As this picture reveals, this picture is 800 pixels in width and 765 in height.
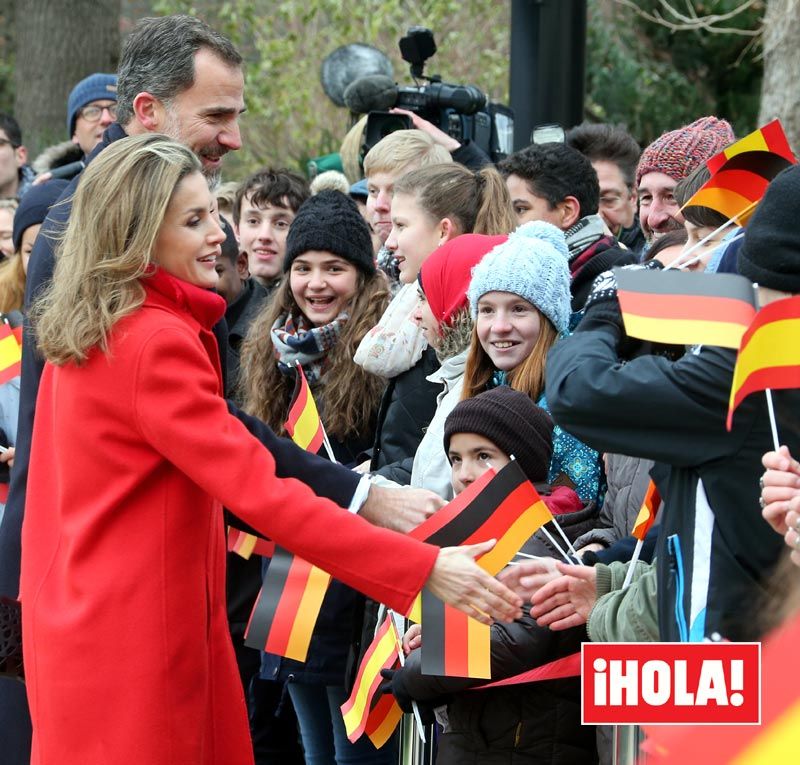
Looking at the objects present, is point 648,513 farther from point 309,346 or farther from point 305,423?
point 309,346

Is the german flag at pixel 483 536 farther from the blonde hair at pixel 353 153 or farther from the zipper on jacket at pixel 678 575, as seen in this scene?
the blonde hair at pixel 353 153

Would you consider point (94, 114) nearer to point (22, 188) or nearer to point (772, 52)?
point (22, 188)

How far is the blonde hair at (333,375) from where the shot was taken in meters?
4.77

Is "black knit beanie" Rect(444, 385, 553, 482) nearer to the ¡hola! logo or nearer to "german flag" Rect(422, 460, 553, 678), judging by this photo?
"german flag" Rect(422, 460, 553, 678)

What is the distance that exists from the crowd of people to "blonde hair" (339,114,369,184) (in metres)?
2.83

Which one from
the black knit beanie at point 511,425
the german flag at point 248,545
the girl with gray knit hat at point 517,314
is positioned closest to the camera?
the black knit beanie at point 511,425

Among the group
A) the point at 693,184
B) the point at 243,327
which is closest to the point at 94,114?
the point at 243,327

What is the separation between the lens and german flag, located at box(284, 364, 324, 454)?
426 centimetres

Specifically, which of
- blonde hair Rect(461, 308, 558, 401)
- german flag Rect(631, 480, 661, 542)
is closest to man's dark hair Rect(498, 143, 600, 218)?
blonde hair Rect(461, 308, 558, 401)

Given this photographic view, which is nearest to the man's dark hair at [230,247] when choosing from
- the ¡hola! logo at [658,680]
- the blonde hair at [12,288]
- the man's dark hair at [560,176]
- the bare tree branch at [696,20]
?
the blonde hair at [12,288]

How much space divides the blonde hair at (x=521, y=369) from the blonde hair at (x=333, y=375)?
0.75 m

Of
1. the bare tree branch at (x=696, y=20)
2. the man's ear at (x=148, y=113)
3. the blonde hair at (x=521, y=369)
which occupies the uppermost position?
the bare tree branch at (x=696, y=20)

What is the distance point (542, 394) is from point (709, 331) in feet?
4.40

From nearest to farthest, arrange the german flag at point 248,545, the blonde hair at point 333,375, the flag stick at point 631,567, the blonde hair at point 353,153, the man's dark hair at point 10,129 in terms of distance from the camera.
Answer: the flag stick at point 631,567 → the german flag at point 248,545 → the blonde hair at point 333,375 → the blonde hair at point 353,153 → the man's dark hair at point 10,129
